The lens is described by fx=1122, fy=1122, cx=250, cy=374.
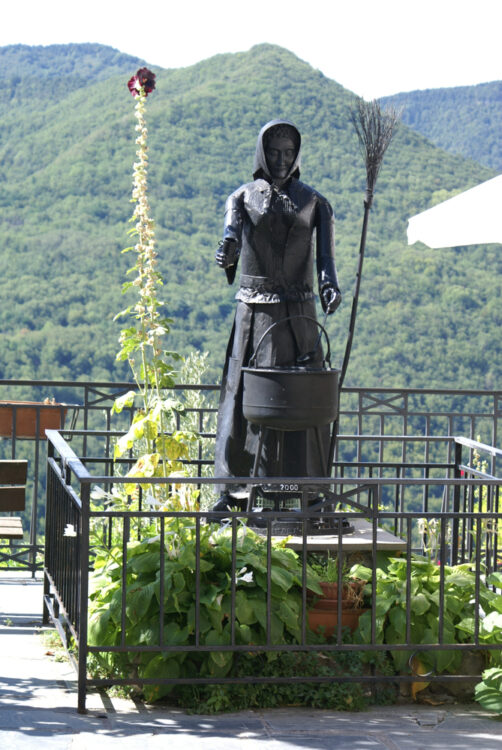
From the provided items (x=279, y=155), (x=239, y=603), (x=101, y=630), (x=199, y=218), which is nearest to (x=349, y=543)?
(x=239, y=603)

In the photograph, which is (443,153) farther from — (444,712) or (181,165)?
(444,712)

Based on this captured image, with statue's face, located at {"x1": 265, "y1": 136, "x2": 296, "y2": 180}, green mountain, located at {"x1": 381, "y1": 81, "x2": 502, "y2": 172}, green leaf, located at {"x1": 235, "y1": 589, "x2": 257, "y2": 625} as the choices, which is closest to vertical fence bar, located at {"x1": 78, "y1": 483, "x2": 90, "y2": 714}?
green leaf, located at {"x1": 235, "y1": 589, "x2": 257, "y2": 625}

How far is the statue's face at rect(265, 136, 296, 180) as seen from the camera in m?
5.93

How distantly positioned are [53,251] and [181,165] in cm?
779

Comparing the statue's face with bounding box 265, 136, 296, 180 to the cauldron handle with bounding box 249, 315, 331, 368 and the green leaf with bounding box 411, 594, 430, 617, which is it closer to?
the cauldron handle with bounding box 249, 315, 331, 368

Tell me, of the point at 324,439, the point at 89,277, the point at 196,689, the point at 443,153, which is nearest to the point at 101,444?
the point at 89,277

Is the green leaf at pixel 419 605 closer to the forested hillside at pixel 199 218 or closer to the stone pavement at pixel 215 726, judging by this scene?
the stone pavement at pixel 215 726

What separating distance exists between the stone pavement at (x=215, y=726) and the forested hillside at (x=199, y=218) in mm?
27927

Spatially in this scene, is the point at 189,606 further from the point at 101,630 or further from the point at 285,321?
the point at 285,321

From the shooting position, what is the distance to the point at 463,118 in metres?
54.7

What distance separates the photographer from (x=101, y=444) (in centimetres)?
2717

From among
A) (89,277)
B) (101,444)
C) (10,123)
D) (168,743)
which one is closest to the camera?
(168,743)

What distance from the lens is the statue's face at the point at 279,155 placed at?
5.93 metres

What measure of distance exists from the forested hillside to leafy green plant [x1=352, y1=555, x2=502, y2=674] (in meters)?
27.5
